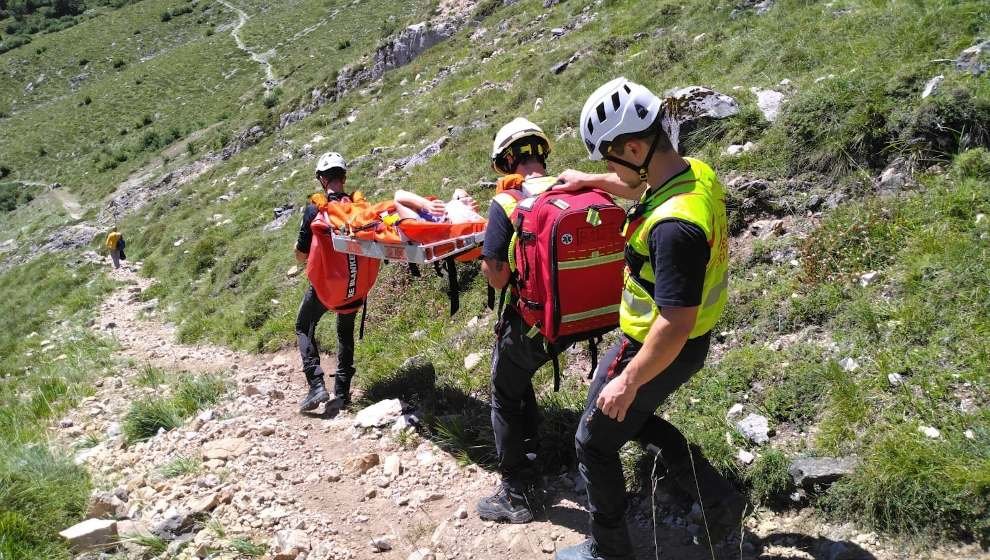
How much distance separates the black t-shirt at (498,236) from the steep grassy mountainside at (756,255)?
1840mm

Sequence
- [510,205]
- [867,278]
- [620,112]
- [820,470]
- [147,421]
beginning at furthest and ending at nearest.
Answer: [147,421]
[867,278]
[510,205]
[820,470]
[620,112]

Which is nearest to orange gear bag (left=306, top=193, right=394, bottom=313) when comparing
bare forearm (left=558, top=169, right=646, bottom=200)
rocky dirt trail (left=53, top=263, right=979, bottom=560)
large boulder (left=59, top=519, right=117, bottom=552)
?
rocky dirt trail (left=53, top=263, right=979, bottom=560)

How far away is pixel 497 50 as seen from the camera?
65.9ft

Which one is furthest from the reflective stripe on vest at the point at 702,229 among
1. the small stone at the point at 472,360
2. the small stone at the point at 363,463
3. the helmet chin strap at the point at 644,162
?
the small stone at the point at 472,360

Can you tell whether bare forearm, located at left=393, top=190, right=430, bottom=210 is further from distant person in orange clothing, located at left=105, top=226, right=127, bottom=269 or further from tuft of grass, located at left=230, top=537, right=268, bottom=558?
distant person in orange clothing, located at left=105, top=226, right=127, bottom=269

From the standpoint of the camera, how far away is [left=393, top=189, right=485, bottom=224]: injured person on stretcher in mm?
5371

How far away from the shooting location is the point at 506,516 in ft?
15.3

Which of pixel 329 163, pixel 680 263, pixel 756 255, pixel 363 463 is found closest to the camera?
pixel 680 263

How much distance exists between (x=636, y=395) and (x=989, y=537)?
73.2 inches

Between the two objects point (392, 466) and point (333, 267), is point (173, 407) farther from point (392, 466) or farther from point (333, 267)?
point (392, 466)

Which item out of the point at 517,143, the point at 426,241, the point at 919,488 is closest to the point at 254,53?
the point at 426,241

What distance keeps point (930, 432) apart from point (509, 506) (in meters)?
2.68

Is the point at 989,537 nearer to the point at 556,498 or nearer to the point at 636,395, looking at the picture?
the point at 636,395

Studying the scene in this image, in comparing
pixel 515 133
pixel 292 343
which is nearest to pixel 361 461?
pixel 515 133
